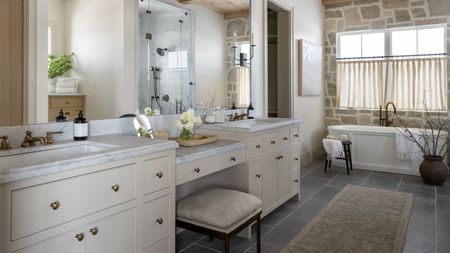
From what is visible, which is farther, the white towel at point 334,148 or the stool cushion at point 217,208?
the white towel at point 334,148

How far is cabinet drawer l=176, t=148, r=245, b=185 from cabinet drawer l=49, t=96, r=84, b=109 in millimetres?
730

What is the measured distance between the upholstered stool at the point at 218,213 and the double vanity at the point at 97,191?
18cm

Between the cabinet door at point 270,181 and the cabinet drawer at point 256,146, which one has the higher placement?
the cabinet drawer at point 256,146

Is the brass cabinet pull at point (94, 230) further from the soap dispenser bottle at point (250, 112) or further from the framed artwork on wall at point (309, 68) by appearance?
the framed artwork on wall at point (309, 68)

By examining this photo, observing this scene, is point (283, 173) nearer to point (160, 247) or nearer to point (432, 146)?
point (160, 247)

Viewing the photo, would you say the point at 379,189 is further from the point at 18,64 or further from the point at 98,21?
the point at 18,64

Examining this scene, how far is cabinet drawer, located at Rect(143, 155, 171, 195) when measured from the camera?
5.81 ft

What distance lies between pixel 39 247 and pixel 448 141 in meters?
5.77

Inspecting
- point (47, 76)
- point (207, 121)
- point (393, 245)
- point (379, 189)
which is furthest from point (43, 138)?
point (379, 189)

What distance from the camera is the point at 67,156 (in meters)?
1.54

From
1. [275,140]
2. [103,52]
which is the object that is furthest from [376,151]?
[103,52]

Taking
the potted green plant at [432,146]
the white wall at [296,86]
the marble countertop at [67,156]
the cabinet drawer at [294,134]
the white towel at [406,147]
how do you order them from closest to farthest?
the marble countertop at [67,156] < the cabinet drawer at [294,134] < the white wall at [296,86] < the potted green plant at [432,146] < the white towel at [406,147]

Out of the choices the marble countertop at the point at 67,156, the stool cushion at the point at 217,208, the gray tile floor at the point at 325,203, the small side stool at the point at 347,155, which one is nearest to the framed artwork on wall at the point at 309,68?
the small side stool at the point at 347,155

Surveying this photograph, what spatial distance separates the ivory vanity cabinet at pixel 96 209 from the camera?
1.25 meters
